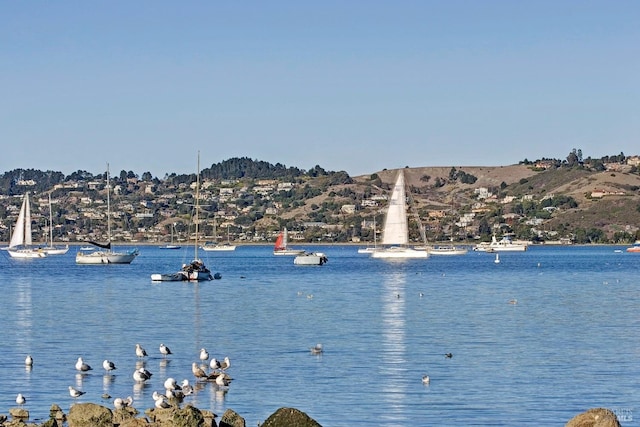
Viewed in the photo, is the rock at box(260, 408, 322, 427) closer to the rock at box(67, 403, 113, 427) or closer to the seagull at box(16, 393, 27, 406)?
the rock at box(67, 403, 113, 427)

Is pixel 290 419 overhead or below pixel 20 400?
overhead

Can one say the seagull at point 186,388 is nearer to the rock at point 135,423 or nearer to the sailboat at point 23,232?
the rock at point 135,423

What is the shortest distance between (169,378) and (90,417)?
7.52 metres

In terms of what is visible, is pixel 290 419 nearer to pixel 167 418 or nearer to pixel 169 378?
pixel 167 418

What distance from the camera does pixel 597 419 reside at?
22.0 meters

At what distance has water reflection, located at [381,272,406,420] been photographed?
97.6 feet

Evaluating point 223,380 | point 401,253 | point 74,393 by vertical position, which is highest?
point 401,253

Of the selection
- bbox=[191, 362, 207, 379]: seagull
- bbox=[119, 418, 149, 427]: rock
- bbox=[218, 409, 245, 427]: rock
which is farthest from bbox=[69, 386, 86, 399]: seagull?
bbox=[218, 409, 245, 427]: rock

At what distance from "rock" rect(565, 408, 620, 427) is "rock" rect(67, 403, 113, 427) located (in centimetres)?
948

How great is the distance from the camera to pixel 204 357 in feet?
116

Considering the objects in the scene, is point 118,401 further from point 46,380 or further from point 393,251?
point 393,251

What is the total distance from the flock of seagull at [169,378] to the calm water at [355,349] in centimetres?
32

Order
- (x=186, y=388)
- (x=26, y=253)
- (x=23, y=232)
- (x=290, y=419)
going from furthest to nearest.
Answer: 1. (x=26, y=253)
2. (x=23, y=232)
3. (x=186, y=388)
4. (x=290, y=419)

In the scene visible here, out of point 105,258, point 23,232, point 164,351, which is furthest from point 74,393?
point 23,232
